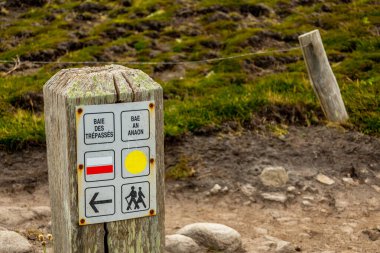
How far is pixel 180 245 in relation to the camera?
20.4 ft

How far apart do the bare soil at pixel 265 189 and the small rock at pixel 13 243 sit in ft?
1.26

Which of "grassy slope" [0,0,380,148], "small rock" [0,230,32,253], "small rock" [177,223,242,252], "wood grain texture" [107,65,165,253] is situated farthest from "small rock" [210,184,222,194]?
"wood grain texture" [107,65,165,253]

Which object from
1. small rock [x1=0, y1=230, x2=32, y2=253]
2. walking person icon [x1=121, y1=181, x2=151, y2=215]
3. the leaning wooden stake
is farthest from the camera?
the leaning wooden stake

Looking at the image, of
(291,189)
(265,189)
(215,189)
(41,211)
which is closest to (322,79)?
(291,189)

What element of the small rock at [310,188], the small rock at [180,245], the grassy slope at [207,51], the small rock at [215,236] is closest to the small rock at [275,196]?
the small rock at [310,188]

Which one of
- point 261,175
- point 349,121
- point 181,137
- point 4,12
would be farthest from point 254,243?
point 4,12

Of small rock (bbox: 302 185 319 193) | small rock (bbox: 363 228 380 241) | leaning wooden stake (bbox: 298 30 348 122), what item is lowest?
small rock (bbox: 363 228 380 241)

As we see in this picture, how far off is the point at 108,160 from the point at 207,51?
11.6 metres

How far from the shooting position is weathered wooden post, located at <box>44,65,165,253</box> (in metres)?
3.20

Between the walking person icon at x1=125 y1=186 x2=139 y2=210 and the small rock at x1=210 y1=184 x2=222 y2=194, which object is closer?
the walking person icon at x1=125 y1=186 x2=139 y2=210

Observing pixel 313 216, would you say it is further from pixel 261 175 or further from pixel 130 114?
pixel 130 114

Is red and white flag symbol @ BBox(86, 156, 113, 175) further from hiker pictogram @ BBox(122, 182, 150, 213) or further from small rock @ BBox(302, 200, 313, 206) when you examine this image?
small rock @ BBox(302, 200, 313, 206)

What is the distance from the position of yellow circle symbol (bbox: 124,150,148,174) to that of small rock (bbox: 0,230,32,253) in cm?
303

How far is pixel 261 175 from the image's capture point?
8.25 metres
